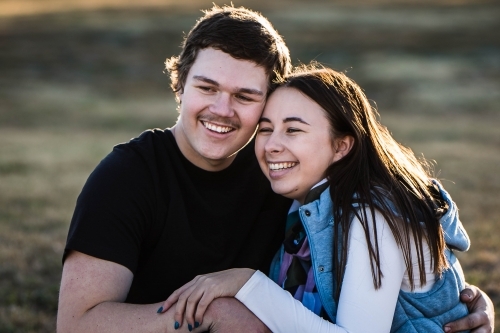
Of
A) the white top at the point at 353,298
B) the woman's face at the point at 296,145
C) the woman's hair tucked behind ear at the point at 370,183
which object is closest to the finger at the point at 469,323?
the woman's hair tucked behind ear at the point at 370,183

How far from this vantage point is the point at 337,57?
30562 mm

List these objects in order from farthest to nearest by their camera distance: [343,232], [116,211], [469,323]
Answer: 1. [469,323]
2. [116,211]
3. [343,232]

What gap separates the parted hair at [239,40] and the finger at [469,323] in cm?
172

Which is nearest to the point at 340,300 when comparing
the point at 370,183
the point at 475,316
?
the point at 370,183

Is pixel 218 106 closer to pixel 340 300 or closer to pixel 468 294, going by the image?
pixel 340 300

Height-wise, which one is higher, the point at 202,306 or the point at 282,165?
the point at 282,165

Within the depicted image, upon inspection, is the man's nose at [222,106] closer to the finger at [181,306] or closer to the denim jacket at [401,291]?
the denim jacket at [401,291]

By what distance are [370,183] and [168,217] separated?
1.14m

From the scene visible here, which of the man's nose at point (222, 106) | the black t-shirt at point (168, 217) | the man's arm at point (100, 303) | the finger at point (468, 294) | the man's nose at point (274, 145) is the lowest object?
the man's arm at point (100, 303)

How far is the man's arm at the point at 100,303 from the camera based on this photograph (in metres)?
3.37

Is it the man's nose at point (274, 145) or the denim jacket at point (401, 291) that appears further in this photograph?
the man's nose at point (274, 145)

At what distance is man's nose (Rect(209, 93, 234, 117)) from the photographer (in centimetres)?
411

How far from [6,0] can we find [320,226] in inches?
2038

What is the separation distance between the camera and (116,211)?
3637mm
